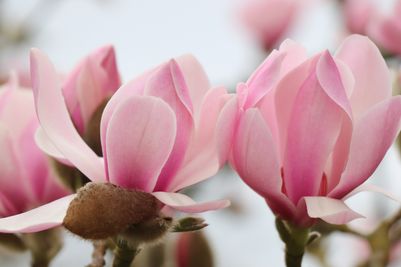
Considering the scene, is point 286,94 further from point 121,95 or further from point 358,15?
point 358,15

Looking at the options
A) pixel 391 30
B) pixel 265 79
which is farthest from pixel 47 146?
pixel 391 30

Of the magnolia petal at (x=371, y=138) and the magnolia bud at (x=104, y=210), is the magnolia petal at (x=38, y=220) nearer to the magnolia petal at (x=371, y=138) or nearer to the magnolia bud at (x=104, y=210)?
the magnolia bud at (x=104, y=210)

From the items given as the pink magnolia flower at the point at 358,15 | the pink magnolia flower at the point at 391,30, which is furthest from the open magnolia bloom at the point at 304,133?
the pink magnolia flower at the point at 358,15

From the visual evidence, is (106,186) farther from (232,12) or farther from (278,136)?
(232,12)

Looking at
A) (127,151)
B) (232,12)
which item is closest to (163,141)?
(127,151)

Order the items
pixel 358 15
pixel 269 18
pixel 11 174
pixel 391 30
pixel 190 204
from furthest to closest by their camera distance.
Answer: pixel 269 18 → pixel 358 15 → pixel 391 30 → pixel 11 174 → pixel 190 204

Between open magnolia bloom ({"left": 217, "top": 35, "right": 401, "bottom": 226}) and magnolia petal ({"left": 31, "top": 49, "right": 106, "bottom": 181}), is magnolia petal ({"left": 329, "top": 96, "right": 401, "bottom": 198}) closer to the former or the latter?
open magnolia bloom ({"left": 217, "top": 35, "right": 401, "bottom": 226})

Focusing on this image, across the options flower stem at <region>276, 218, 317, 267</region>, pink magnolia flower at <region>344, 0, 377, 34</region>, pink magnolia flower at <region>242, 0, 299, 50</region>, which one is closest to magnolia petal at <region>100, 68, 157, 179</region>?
flower stem at <region>276, 218, 317, 267</region>
